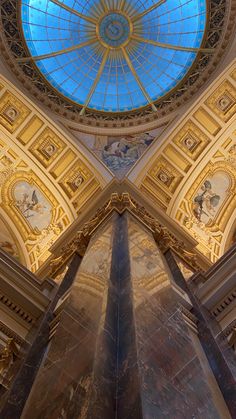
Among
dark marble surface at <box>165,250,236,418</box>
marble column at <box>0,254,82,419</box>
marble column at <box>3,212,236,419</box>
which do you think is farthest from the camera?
dark marble surface at <box>165,250,236,418</box>

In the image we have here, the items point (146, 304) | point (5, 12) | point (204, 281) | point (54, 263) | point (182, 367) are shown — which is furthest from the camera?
point (5, 12)

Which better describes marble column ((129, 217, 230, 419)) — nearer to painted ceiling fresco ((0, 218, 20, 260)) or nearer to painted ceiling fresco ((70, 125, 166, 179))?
painted ceiling fresco ((70, 125, 166, 179))

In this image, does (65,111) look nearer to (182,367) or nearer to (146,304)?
(146,304)

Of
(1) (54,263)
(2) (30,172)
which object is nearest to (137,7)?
(2) (30,172)

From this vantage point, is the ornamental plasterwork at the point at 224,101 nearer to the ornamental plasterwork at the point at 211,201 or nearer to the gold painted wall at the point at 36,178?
the ornamental plasterwork at the point at 211,201

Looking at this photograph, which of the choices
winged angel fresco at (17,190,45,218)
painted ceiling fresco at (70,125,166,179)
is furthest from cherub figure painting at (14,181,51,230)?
painted ceiling fresco at (70,125,166,179)

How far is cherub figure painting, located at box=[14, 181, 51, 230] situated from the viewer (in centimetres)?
1457

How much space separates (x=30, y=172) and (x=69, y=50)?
14.4 feet

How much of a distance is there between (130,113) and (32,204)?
448cm

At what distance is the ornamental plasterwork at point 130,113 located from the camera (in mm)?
13938

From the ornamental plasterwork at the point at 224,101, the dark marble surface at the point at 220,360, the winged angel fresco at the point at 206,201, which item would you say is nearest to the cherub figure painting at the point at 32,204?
the winged angel fresco at the point at 206,201

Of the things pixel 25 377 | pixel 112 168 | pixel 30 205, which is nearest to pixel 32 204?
pixel 30 205

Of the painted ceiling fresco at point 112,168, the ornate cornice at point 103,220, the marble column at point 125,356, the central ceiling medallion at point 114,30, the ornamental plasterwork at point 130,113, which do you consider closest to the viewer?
the marble column at point 125,356

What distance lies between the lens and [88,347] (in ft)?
14.6
